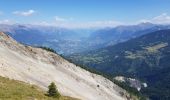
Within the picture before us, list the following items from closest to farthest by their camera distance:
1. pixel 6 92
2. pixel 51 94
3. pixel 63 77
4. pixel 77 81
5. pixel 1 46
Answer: pixel 6 92
pixel 51 94
pixel 1 46
pixel 63 77
pixel 77 81

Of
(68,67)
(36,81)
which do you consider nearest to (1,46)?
(36,81)

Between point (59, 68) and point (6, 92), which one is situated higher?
point (6, 92)

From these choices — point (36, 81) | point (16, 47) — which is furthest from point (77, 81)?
point (36, 81)

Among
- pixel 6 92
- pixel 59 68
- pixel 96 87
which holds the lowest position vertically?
pixel 96 87

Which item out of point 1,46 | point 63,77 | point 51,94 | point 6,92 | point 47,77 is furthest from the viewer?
point 63,77

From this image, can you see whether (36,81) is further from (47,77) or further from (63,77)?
(63,77)

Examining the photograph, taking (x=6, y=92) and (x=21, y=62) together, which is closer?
(x=6, y=92)

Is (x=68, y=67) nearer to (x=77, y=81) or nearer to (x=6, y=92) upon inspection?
(x=77, y=81)
